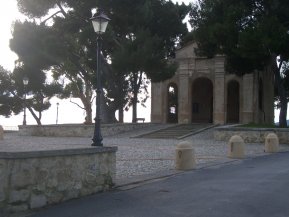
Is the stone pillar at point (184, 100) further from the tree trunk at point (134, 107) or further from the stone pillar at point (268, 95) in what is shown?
the stone pillar at point (268, 95)

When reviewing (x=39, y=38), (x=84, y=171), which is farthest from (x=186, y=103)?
(x=84, y=171)

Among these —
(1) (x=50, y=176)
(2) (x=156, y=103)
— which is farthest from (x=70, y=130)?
(1) (x=50, y=176)

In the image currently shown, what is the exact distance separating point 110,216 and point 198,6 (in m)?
31.4

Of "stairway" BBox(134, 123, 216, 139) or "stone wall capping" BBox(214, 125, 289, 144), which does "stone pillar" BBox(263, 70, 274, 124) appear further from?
"stone wall capping" BBox(214, 125, 289, 144)

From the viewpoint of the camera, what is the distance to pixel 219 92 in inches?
1660

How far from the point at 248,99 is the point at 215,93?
2906 mm

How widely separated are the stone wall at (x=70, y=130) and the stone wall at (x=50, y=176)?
25.0m

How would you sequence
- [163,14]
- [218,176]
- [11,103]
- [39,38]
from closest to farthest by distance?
[218,176]
[39,38]
[163,14]
[11,103]

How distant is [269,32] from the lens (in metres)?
28.5

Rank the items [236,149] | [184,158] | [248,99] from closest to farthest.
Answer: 1. [184,158]
2. [236,149]
3. [248,99]

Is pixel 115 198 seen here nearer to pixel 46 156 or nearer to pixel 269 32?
pixel 46 156

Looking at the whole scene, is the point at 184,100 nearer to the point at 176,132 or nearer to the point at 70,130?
the point at 176,132

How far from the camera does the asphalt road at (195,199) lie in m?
8.02

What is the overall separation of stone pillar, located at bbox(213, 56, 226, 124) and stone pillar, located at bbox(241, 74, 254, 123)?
5.79 ft
